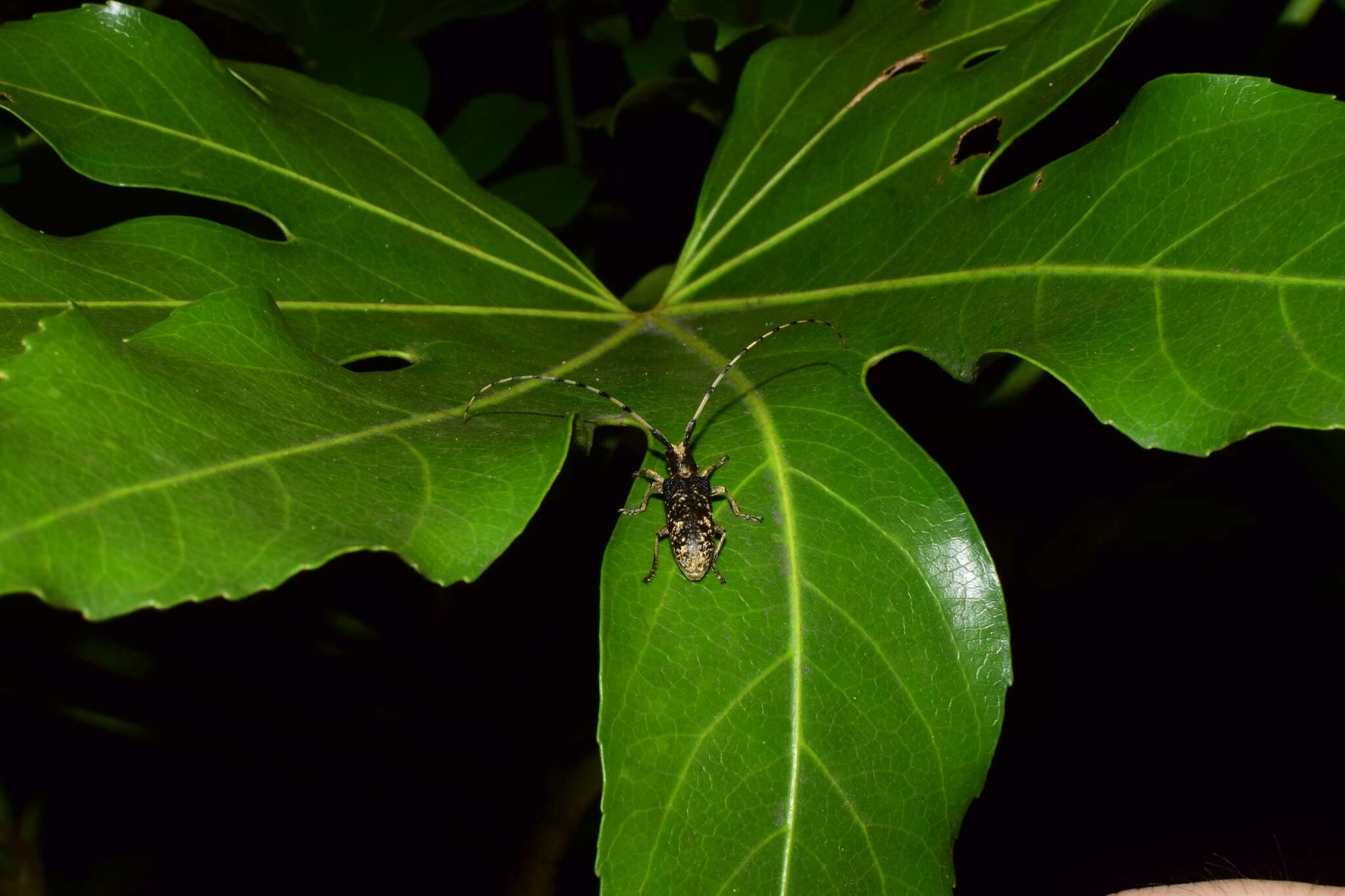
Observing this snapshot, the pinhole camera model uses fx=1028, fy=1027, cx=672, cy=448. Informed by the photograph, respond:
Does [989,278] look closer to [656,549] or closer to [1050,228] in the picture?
[1050,228]

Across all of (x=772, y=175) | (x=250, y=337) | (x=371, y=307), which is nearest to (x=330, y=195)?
(x=371, y=307)

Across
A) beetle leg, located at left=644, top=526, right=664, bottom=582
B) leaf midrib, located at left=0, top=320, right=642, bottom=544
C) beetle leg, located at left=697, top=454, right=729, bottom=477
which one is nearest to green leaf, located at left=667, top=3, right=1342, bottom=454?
beetle leg, located at left=697, top=454, right=729, bottom=477

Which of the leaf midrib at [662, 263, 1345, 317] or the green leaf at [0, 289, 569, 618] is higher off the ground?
the leaf midrib at [662, 263, 1345, 317]

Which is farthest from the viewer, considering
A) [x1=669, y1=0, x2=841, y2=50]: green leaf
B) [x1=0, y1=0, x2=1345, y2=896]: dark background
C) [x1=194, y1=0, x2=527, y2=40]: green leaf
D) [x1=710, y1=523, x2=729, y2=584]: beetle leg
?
[x1=194, y1=0, x2=527, y2=40]: green leaf

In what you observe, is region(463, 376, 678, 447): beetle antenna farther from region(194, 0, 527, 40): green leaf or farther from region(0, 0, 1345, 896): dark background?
region(194, 0, 527, 40): green leaf

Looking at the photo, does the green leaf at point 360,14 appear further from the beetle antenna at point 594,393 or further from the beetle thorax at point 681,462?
the beetle thorax at point 681,462

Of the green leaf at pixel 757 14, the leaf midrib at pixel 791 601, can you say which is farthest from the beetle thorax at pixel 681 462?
the green leaf at pixel 757 14

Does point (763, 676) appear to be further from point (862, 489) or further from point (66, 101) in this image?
point (66, 101)

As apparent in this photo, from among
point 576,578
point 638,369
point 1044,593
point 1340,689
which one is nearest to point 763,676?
point 638,369
